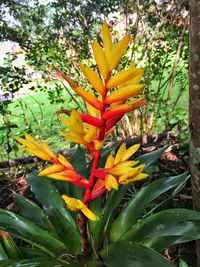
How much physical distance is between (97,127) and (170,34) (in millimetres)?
2172

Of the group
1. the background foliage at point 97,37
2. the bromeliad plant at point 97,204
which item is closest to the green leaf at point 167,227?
the bromeliad plant at point 97,204

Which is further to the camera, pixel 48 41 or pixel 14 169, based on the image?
pixel 48 41

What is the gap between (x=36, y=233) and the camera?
114 centimetres

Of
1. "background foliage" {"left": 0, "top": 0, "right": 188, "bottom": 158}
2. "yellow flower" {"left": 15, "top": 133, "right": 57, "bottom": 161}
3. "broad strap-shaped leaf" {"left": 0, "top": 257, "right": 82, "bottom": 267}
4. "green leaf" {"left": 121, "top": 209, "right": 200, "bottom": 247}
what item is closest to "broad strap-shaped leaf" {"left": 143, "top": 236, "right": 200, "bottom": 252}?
"green leaf" {"left": 121, "top": 209, "right": 200, "bottom": 247}

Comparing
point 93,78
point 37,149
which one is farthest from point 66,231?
point 93,78

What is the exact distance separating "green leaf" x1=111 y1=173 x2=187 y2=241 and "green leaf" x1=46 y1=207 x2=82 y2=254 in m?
0.13

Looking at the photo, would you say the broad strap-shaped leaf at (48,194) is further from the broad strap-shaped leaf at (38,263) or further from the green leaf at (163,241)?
the green leaf at (163,241)

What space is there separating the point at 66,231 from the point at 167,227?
0.29 m

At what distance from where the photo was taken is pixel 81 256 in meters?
1.11

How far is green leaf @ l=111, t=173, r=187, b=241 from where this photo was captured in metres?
1.18

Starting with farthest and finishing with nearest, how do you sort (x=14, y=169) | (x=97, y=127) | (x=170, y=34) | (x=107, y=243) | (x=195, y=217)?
(x=170, y=34) < (x=14, y=169) < (x=107, y=243) < (x=195, y=217) < (x=97, y=127)

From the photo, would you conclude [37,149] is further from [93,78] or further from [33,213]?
[33,213]

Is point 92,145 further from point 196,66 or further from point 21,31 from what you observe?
point 21,31

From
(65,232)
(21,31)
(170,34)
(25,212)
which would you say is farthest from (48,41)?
(65,232)
